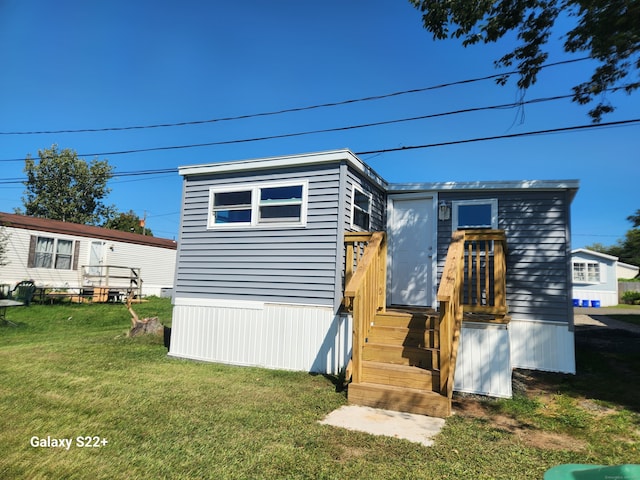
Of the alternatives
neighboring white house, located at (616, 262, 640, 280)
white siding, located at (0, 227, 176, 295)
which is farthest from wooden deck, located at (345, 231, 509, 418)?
neighboring white house, located at (616, 262, 640, 280)

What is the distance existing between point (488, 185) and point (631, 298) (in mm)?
25079

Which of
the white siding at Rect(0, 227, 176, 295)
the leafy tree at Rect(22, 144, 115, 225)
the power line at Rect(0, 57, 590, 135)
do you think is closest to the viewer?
the power line at Rect(0, 57, 590, 135)

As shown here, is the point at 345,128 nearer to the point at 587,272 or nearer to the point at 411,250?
the point at 411,250

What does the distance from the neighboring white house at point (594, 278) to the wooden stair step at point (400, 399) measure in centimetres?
2395

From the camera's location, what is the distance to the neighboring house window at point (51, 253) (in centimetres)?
1541

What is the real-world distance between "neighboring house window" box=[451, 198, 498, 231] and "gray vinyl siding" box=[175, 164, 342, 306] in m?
2.77

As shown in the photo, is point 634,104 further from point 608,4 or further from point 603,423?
point 603,423

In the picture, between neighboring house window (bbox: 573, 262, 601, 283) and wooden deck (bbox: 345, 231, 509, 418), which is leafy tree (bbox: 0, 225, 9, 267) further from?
neighboring house window (bbox: 573, 262, 601, 283)

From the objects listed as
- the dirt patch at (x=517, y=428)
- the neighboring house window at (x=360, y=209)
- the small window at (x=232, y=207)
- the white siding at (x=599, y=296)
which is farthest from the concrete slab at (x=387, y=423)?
the white siding at (x=599, y=296)

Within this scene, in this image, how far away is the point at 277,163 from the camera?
6.76m

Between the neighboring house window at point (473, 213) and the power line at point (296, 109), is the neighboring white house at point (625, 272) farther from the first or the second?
the neighboring house window at point (473, 213)

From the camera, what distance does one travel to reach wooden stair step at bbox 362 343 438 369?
4.79m

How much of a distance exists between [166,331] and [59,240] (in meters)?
10.6

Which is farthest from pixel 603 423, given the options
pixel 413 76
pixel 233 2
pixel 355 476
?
pixel 233 2
